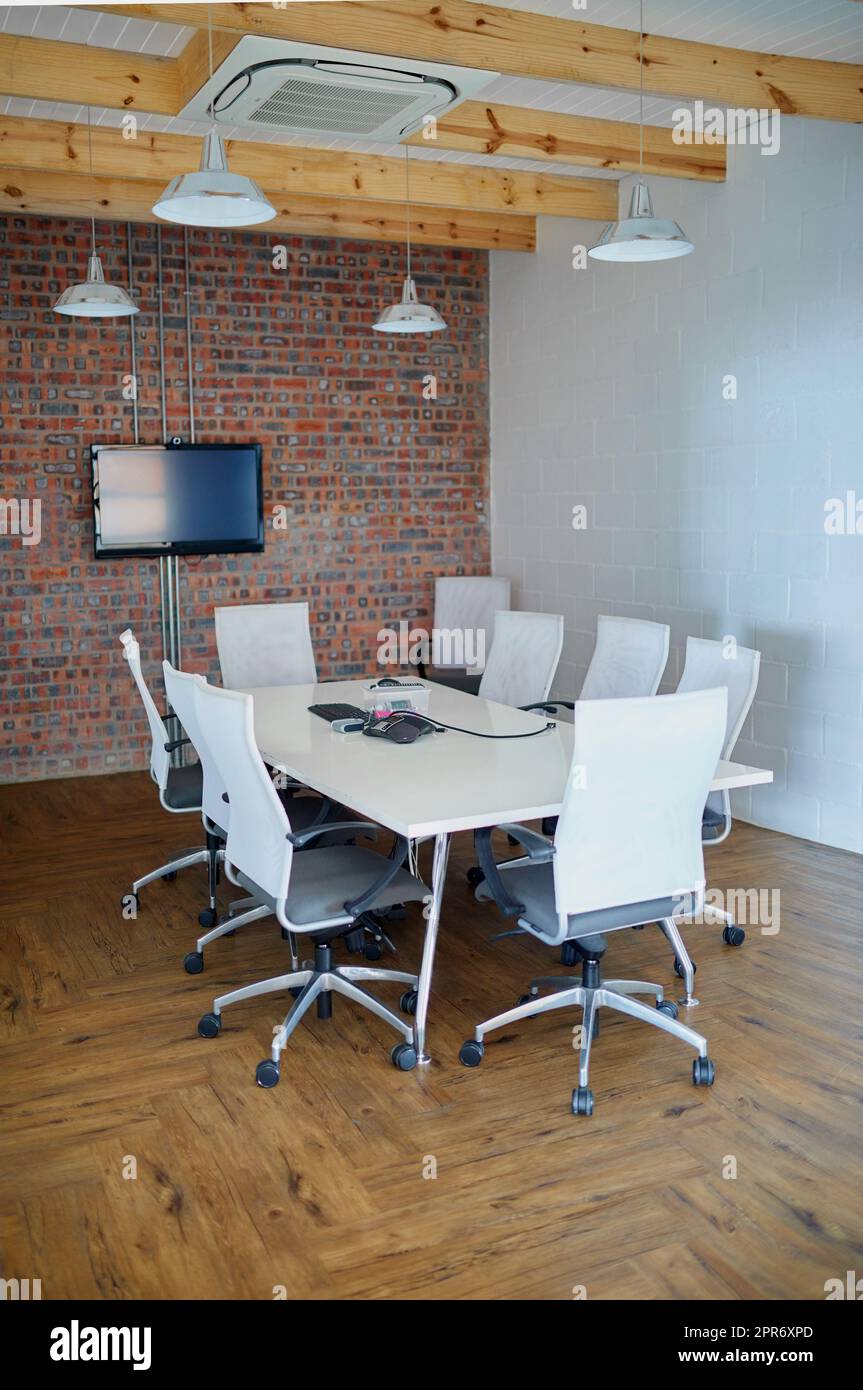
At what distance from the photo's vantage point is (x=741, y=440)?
552 centimetres

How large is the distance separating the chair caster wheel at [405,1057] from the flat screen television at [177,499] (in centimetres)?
430

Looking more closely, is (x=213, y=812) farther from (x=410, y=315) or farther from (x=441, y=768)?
(x=410, y=315)

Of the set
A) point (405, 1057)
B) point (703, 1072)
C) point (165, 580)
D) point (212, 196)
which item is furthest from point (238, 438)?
point (703, 1072)

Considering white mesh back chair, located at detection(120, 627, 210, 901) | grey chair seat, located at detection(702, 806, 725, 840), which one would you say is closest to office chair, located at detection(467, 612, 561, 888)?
grey chair seat, located at detection(702, 806, 725, 840)

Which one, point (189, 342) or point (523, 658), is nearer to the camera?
point (523, 658)

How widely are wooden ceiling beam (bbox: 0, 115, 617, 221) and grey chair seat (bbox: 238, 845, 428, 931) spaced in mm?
3537

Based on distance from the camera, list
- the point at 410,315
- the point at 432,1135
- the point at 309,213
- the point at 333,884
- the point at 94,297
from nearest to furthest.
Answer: the point at 432,1135, the point at 333,884, the point at 94,297, the point at 410,315, the point at 309,213

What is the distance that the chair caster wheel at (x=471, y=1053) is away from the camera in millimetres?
3180

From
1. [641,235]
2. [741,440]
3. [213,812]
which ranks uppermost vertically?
[641,235]

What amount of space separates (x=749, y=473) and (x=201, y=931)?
10.7 feet

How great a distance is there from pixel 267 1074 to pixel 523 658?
8.66ft

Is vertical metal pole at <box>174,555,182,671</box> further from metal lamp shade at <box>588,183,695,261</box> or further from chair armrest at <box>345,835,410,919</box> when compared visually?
chair armrest at <box>345,835,410,919</box>

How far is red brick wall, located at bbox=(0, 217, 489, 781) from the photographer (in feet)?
21.5

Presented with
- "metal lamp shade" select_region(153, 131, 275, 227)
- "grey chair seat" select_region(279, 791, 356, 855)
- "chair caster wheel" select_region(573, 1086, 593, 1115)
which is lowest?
"chair caster wheel" select_region(573, 1086, 593, 1115)
